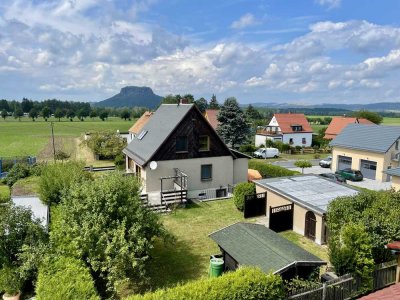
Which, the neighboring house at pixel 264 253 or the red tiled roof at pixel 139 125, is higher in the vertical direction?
the red tiled roof at pixel 139 125

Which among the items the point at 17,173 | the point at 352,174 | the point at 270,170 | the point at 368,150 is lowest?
the point at 352,174

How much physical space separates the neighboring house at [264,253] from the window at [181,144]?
13412 millimetres

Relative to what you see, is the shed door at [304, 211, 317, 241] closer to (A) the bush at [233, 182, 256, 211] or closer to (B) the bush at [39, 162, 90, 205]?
(A) the bush at [233, 182, 256, 211]

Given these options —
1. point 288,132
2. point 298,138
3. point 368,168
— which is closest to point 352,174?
point 368,168

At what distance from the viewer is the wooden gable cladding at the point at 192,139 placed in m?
26.3

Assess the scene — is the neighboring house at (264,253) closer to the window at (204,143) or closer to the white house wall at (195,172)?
the white house wall at (195,172)

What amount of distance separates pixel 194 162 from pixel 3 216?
636 inches

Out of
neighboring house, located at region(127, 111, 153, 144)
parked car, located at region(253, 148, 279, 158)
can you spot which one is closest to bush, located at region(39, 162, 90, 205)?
neighboring house, located at region(127, 111, 153, 144)

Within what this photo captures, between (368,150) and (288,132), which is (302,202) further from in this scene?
(288,132)

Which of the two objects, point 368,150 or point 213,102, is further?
point 213,102

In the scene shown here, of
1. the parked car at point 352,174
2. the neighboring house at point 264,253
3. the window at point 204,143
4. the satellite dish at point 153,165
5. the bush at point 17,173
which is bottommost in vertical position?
the parked car at point 352,174

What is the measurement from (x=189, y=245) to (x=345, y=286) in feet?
27.6

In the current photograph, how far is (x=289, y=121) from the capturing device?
66.5 m

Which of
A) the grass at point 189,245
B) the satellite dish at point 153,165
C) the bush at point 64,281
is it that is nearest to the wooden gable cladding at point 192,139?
the satellite dish at point 153,165
